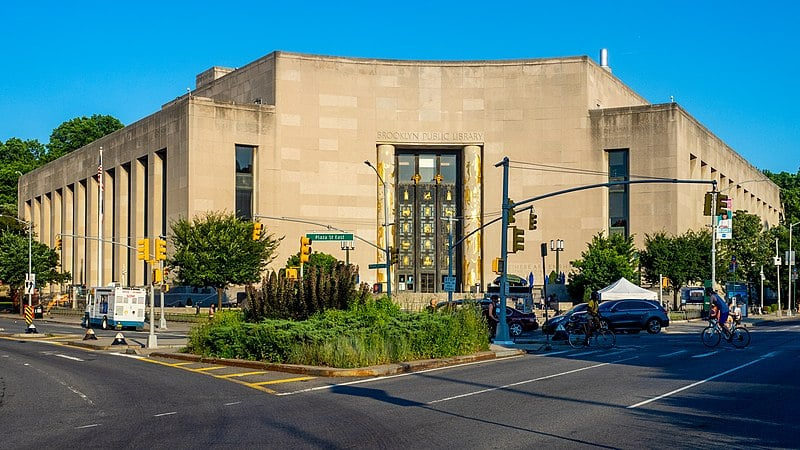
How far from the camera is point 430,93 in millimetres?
88375

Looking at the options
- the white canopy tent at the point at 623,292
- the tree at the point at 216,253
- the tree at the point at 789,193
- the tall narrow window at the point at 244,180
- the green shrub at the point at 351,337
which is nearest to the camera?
the green shrub at the point at 351,337

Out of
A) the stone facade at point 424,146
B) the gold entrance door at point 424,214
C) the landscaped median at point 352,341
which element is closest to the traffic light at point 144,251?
the landscaped median at point 352,341

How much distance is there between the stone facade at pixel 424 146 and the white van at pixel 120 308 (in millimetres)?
28742

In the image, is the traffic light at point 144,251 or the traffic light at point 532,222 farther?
the traffic light at point 532,222

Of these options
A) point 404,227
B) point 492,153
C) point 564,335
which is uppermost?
point 492,153

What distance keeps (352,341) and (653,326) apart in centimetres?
2426

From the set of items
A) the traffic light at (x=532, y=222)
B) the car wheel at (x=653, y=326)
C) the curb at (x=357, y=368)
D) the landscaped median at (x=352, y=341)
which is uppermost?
the traffic light at (x=532, y=222)

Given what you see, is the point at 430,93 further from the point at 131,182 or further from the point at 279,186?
the point at 131,182

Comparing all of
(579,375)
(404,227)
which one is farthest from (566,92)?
(579,375)

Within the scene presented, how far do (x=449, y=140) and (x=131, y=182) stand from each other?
109 feet

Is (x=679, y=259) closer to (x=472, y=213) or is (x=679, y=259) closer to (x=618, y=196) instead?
(x=618, y=196)

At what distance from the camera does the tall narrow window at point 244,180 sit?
3302 inches

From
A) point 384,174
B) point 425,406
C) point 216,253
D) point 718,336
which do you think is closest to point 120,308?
point 216,253

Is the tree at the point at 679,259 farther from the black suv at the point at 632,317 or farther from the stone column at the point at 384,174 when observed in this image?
the black suv at the point at 632,317
